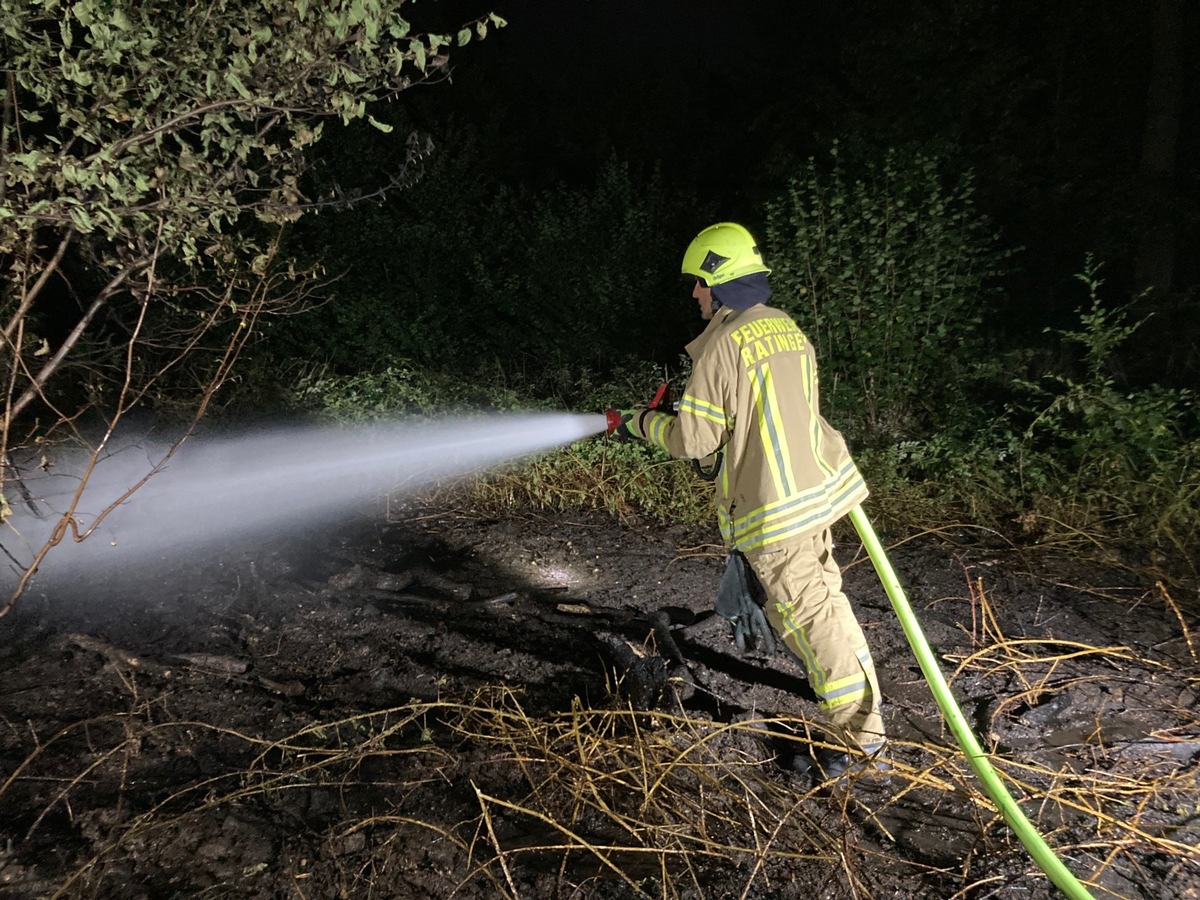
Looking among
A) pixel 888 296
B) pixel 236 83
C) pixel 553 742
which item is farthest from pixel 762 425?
pixel 888 296

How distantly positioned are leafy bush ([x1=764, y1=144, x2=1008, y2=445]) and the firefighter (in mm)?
3172

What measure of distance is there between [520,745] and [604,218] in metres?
7.37

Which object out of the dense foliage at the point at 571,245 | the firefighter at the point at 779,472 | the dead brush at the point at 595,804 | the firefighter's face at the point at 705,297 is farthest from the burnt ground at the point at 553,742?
the firefighter's face at the point at 705,297

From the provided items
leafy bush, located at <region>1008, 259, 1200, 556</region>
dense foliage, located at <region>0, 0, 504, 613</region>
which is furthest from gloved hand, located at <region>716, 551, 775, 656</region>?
leafy bush, located at <region>1008, 259, 1200, 556</region>

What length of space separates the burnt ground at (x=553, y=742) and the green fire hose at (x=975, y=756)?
0.55 feet

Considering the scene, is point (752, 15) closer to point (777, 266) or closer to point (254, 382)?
point (777, 266)

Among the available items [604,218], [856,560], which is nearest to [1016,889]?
[856,560]

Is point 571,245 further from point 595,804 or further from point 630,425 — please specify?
point 595,804

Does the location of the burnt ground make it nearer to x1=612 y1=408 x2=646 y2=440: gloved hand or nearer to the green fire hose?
the green fire hose

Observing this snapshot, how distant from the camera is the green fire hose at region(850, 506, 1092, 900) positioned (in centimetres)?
183

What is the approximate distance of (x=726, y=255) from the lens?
261cm

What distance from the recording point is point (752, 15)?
1117 centimetres

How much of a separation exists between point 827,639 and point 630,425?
3.81ft

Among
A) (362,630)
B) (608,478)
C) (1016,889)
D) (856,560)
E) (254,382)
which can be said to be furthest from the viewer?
(254,382)
